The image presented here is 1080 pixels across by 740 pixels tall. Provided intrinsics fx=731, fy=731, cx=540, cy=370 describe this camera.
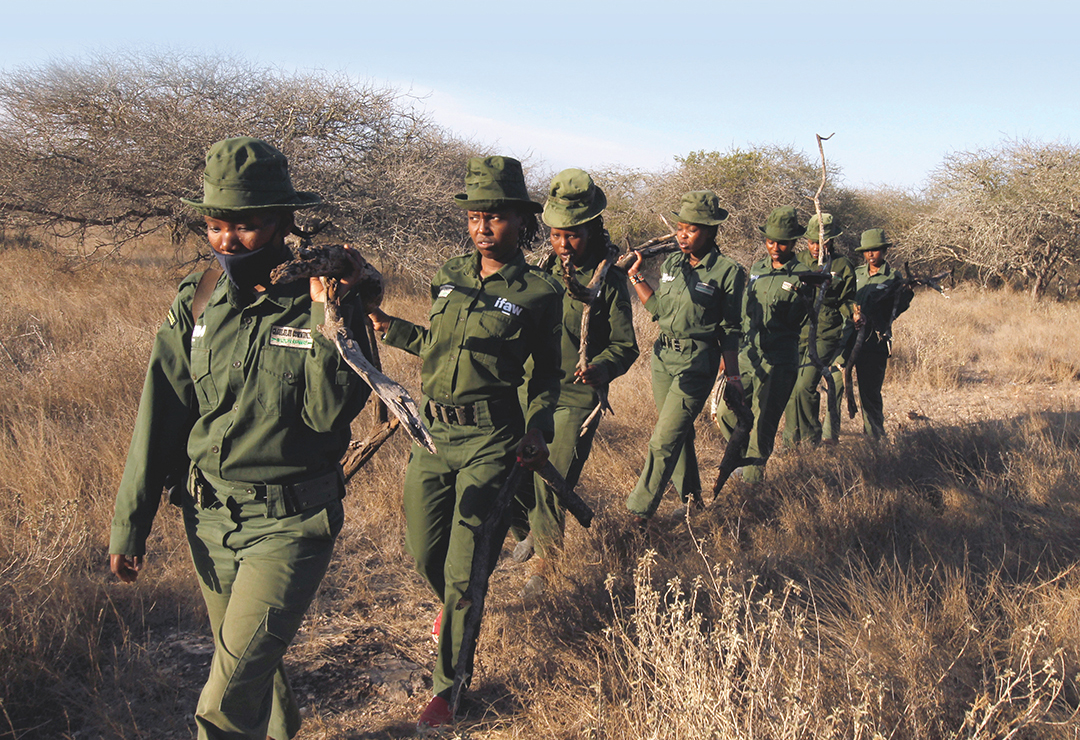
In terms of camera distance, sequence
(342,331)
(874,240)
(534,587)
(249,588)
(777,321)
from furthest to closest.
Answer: (874,240), (777,321), (534,587), (249,588), (342,331)

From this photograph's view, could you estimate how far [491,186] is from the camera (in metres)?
3.04

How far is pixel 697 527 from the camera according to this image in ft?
15.8

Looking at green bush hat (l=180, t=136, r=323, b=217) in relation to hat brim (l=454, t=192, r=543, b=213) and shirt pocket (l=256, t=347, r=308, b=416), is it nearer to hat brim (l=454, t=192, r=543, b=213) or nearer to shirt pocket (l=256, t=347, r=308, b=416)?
shirt pocket (l=256, t=347, r=308, b=416)

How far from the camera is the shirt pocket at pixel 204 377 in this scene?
2254mm

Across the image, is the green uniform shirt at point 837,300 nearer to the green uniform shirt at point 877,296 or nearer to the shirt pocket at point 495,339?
the green uniform shirt at point 877,296

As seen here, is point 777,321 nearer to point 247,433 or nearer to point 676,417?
point 676,417

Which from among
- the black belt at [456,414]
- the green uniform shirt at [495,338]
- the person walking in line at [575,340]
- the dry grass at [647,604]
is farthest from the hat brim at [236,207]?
the person walking in line at [575,340]

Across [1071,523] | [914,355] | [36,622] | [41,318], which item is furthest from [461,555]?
[914,355]

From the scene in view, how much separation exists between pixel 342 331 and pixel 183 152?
10557mm

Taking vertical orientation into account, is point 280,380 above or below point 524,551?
above

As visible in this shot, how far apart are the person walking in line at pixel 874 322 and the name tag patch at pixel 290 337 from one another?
6289mm

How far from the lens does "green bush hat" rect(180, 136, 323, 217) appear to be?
85.1 inches

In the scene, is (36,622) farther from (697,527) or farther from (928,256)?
(928,256)

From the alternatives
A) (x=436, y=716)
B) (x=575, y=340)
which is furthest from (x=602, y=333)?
(x=436, y=716)
